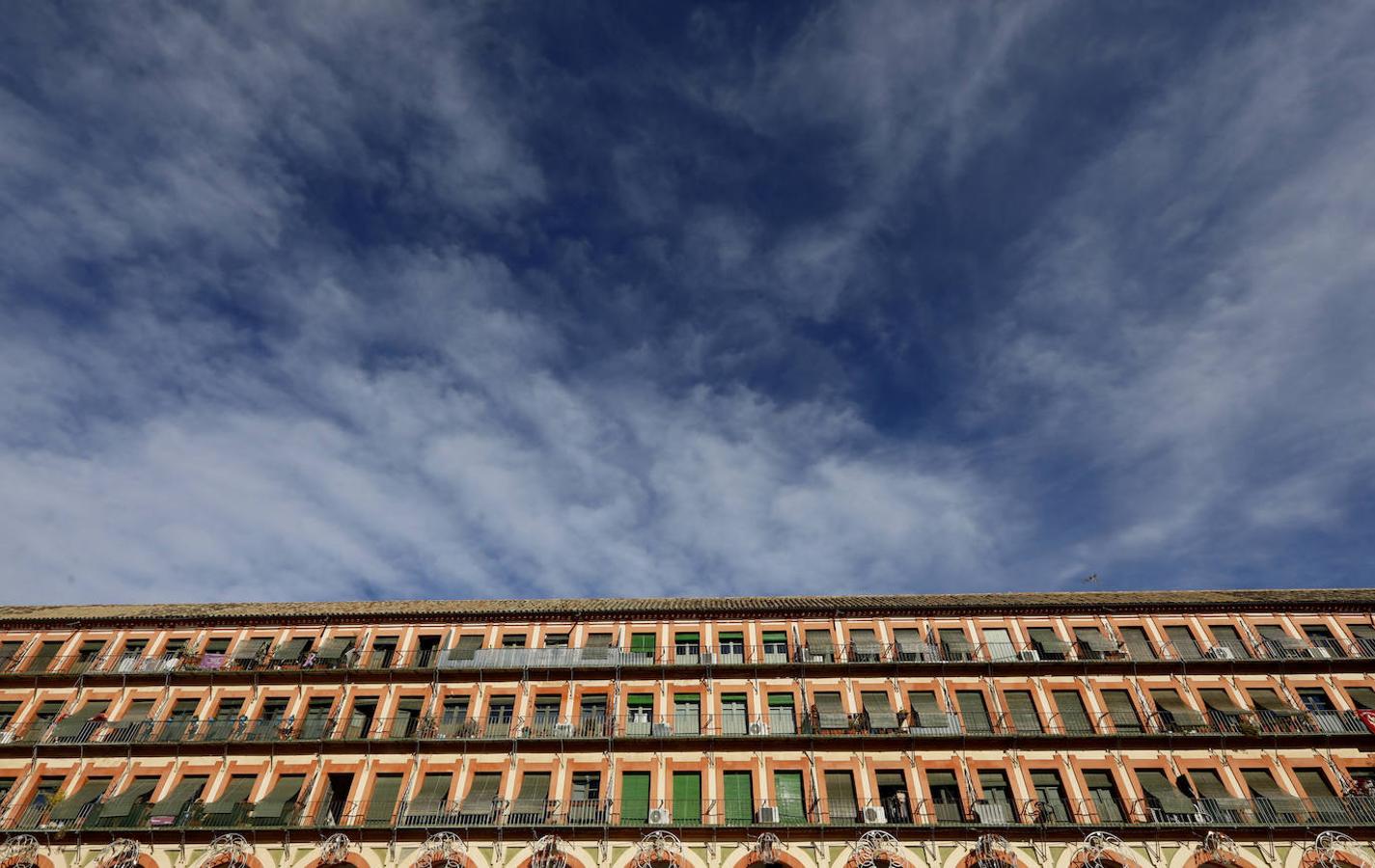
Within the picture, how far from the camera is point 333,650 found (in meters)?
36.7

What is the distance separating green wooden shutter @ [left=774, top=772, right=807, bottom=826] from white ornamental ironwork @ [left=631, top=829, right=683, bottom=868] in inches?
163

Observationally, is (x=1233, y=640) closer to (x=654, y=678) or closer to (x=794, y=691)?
(x=794, y=691)

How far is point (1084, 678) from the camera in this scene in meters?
34.2

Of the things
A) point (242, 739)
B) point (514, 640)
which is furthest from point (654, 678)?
point (242, 739)

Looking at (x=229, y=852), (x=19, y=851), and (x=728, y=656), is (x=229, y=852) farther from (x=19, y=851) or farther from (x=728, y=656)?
(x=728, y=656)

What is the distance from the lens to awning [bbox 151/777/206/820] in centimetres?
3050

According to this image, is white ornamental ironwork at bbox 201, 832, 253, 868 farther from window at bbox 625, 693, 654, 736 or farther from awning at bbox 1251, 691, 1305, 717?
awning at bbox 1251, 691, 1305, 717

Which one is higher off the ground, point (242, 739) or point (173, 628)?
point (173, 628)

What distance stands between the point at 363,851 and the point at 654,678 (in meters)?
12.9

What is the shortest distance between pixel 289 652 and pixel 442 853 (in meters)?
13.0

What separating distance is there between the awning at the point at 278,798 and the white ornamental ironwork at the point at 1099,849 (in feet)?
98.0

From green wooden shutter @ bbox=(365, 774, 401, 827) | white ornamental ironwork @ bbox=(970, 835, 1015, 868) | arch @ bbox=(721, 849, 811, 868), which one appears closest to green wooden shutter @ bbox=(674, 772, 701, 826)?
arch @ bbox=(721, 849, 811, 868)

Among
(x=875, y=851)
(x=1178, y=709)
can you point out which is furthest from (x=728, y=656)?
(x=1178, y=709)

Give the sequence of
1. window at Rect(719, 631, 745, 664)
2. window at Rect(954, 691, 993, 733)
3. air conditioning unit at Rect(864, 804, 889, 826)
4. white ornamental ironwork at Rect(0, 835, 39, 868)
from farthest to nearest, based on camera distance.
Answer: window at Rect(719, 631, 745, 664) → window at Rect(954, 691, 993, 733) → air conditioning unit at Rect(864, 804, 889, 826) → white ornamental ironwork at Rect(0, 835, 39, 868)
